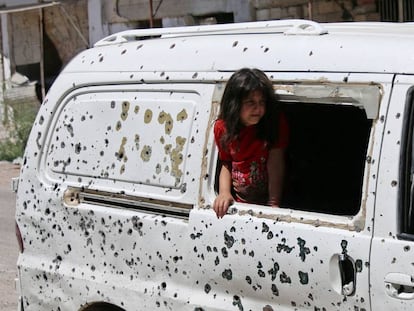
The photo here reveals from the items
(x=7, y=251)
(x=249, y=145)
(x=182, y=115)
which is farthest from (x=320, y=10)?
(x=249, y=145)

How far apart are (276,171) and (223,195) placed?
0.29 meters

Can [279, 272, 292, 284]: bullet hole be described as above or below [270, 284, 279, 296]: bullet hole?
above

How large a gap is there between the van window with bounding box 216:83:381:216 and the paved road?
11.3 ft

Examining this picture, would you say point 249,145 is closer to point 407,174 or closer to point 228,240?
point 228,240

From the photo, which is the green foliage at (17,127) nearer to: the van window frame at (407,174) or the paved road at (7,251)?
the paved road at (7,251)

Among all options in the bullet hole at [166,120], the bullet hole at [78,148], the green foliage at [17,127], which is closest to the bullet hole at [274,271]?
the bullet hole at [166,120]

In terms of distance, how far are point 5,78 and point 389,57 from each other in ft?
65.1

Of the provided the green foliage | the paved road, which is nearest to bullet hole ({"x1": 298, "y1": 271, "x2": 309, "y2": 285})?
the paved road

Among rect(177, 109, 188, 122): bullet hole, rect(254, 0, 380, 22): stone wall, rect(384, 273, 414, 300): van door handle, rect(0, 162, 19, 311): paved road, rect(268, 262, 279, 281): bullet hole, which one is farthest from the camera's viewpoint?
rect(254, 0, 380, 22): stone wall

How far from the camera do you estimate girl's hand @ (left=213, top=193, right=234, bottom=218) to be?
4.42m

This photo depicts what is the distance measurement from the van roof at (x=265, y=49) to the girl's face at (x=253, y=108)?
143 millimetres

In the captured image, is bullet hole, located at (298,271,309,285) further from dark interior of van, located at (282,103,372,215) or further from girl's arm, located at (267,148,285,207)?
dark interior of van, located at (282,103,372,215)

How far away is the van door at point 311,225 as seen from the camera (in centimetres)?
392

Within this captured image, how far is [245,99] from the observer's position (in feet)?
14.5
